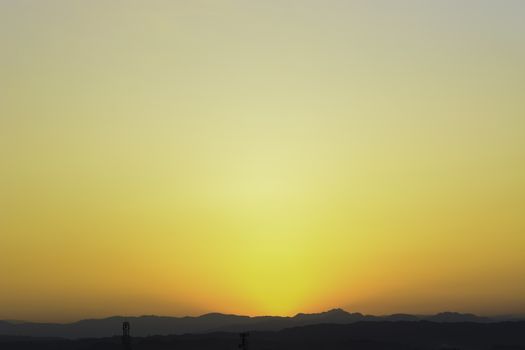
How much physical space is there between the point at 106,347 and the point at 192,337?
75.7 ft

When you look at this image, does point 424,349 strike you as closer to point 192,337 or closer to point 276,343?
point 276,343

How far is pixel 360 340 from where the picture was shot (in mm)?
165250

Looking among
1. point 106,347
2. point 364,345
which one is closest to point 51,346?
point 106,347

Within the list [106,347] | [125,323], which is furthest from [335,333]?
[125,323]

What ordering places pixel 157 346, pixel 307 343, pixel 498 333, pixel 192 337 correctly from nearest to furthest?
pixel 157 346, pixel 307 343, pixel 192 337, pixel 498 333

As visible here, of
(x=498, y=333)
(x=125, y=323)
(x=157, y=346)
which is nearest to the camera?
(x=125, y=323)

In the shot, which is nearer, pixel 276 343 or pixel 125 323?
pixel 125 323

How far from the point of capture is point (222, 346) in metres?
160

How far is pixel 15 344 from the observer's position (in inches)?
7042

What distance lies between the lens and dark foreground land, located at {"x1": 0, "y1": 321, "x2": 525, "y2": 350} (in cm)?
16012

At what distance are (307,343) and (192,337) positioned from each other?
2529 centimetres

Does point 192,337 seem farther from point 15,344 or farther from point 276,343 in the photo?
point 15,344

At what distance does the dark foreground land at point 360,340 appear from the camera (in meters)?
160

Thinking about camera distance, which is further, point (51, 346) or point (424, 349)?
point (51, 346)
